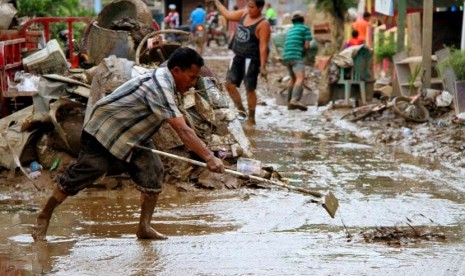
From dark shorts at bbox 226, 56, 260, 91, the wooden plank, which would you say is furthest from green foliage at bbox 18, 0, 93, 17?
the wooden plank

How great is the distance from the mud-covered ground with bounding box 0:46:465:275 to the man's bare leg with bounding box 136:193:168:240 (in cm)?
8

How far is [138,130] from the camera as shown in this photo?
6.94 metres

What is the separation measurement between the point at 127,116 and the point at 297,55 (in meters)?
10.1

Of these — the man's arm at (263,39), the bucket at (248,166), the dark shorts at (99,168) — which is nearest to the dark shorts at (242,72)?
the man's arm at (263,39)

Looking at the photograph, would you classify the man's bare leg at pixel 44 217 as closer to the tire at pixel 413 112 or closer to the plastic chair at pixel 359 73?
the tire at pixel 413 112

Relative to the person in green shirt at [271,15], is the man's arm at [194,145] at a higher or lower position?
higher

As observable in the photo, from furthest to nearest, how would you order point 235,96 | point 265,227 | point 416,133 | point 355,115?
1. point 355,115
2. point 235,96
3. point 416,133
4. point 265,227

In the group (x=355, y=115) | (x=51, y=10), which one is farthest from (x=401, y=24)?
(x=51, y=10)

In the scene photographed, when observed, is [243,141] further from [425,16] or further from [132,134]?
[425,16]

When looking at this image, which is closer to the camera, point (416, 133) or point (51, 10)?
point (416, 133)

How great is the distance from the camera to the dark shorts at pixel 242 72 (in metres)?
14.6

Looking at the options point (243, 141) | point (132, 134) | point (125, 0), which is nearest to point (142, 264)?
point (132, 134)

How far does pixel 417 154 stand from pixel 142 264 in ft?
20.7

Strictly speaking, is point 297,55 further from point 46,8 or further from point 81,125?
point 81,125
